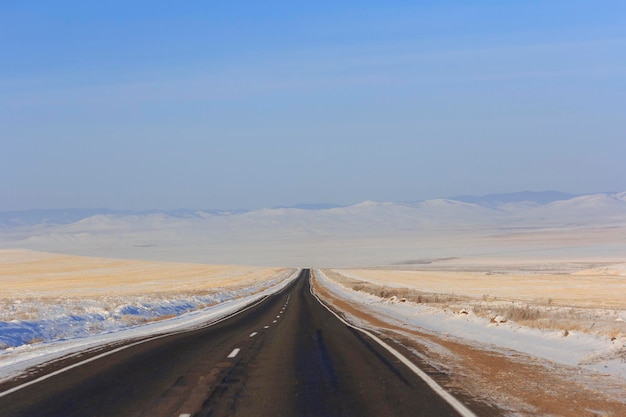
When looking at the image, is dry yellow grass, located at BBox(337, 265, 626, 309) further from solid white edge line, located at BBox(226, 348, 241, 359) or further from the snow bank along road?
the snow bank along road

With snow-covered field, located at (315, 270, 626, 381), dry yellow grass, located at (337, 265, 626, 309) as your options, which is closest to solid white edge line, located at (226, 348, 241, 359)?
snow-covered field, located at (315, 270, 626, 381)

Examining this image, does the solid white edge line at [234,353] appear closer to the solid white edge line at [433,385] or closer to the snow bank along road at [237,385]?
the snow bank along road at [237,385]

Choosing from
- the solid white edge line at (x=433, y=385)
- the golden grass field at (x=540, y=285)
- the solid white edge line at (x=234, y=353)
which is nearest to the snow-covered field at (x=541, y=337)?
the solid white edge line at (x=433, y=385)

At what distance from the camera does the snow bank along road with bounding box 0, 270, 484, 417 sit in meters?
9.54

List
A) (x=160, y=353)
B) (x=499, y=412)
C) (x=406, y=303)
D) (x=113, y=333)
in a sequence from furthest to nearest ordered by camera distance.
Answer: (x=406, y=303) → (x=113, y=333) → (x=160, y=353) → (x=499, y=412)

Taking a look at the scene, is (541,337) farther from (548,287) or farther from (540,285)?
(540,285)

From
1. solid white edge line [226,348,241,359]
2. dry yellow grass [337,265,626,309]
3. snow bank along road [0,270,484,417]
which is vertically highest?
snow bank along road [0,270,484,417]

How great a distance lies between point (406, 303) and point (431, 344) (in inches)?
846

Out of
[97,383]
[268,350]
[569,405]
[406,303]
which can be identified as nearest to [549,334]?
[268,350]

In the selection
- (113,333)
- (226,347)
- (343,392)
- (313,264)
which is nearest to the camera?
(343,392)

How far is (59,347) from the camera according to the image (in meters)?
17.9

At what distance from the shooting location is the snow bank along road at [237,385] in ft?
31.3

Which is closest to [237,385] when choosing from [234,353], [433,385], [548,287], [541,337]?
[433,385]

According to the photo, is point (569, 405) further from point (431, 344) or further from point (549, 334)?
point (549, 334)
